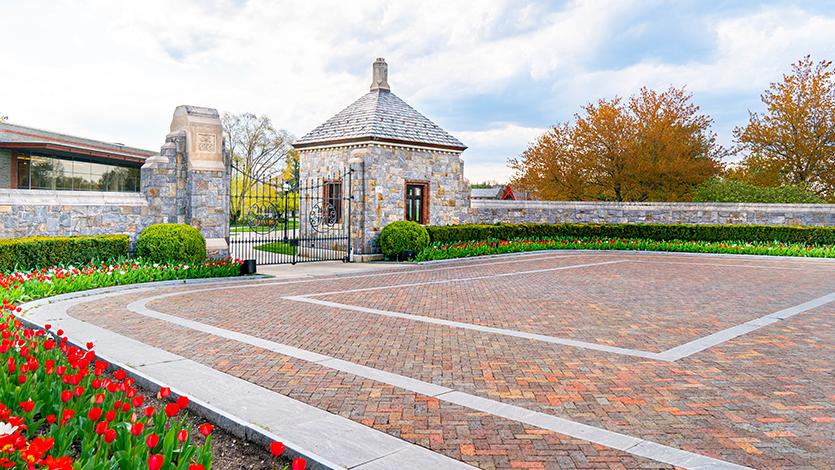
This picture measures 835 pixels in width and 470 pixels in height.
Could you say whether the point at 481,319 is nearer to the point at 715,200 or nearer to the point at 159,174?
the point at 159,174

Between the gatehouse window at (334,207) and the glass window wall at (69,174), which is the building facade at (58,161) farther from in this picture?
the gatehouse window at (334,207)

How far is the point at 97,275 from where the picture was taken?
11.3 meters

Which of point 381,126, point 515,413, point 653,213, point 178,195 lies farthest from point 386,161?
point 515,413

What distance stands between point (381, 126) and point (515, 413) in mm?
16046

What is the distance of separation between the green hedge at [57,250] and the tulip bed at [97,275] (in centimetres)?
22

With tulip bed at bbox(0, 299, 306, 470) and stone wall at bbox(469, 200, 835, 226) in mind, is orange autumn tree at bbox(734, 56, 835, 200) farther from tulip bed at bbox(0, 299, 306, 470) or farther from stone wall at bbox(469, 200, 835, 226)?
tulip bed at bbox(0, 299, 306, 470)

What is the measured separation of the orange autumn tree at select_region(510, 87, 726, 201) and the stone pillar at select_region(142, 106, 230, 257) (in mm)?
22136

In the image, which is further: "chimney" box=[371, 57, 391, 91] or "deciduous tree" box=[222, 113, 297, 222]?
"deciduous tree" box=[222, 113, 297, 222]

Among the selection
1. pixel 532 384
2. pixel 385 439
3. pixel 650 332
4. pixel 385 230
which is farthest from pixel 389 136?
pixel 385 439

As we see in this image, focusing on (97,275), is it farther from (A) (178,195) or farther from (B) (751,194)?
(B) (751,194)

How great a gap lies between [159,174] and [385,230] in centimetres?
732

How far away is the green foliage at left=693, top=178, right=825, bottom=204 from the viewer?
90.5 feet

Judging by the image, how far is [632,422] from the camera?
15.6 ft

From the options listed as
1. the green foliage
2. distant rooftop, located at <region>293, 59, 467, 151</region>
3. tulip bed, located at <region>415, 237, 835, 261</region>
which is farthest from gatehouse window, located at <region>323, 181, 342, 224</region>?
the green foliage
